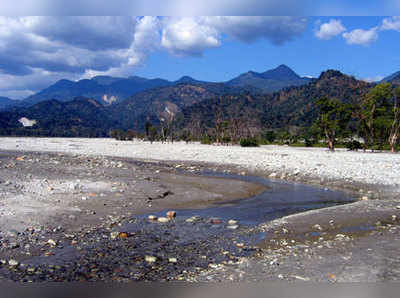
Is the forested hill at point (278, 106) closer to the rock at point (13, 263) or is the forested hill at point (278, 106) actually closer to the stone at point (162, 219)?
the stone at point (162, 219)

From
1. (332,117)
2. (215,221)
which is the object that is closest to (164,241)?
(215,221)

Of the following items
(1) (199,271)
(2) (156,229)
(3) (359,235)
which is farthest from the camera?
(2) (156,229)

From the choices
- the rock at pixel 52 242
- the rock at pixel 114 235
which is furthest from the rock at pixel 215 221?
the rock at pixel 52 242

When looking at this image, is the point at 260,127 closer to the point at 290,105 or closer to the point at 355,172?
the point at 290,105

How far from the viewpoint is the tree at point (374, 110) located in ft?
119

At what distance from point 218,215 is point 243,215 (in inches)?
27.3

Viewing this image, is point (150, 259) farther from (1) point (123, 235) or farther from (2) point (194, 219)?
(2) point (194, 219)

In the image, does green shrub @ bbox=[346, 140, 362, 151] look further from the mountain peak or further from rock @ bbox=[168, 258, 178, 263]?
the mountain peak

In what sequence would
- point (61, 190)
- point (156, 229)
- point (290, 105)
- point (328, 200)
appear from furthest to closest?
point (290, 105), point (328, 200), point (61, 190), point (156, 229)

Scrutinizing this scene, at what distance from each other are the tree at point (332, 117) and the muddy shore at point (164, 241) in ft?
99.3

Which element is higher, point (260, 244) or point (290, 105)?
point (290, 105)

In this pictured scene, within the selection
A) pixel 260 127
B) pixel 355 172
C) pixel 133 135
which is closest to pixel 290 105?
pixel 260 127

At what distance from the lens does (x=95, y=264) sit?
17.2ft

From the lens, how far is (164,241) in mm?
6797
